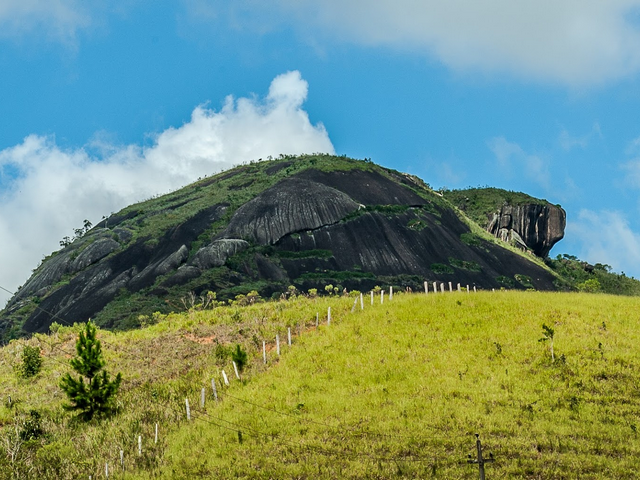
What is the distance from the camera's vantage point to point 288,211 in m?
115

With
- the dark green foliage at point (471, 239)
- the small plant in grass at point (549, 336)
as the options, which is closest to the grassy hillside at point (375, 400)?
the small plant in grass at point (549, 336)

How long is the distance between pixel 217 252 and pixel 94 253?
31.1 meters

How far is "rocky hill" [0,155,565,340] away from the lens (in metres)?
97.1

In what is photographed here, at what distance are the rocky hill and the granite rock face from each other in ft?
109

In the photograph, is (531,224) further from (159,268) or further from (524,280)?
(159,268)

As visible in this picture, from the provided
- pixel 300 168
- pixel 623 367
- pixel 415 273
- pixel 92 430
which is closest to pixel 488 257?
pixel 415 273

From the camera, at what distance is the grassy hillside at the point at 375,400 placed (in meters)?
23.6

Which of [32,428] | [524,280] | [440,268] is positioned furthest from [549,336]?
[524,280]

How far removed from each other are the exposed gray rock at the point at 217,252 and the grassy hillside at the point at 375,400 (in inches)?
2317

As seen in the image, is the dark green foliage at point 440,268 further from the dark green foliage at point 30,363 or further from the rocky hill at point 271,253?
the dark green foliage at point 30,363

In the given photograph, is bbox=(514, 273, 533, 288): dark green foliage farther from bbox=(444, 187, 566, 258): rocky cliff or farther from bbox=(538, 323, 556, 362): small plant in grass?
bbox=(538, 323, 556, 362): small plant in grass

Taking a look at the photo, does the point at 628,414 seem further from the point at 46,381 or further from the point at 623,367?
the point at 46,381

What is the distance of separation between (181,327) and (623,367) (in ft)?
103

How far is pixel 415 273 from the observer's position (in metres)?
103
